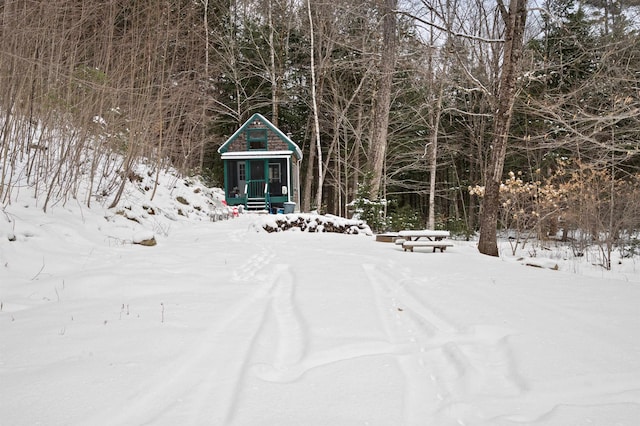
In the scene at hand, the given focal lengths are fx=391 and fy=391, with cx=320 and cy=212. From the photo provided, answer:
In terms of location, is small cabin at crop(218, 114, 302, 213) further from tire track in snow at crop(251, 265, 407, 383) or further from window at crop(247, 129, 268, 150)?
tire track in snow at crop(251, 265, 407, 383)

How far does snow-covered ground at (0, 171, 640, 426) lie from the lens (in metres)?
1.83

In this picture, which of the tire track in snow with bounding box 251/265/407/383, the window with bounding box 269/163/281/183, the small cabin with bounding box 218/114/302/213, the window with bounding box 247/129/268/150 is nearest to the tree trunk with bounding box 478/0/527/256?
the tire track in snow with bounding box 251/265/407/383

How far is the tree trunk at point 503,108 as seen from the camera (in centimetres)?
750

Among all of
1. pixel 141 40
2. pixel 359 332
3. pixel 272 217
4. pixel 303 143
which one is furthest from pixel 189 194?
pixel 303 143

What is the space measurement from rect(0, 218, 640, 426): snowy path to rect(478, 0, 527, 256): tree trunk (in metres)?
A: 3.30

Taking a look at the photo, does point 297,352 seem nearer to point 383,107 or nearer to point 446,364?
point 446,364

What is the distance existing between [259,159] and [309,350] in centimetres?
1696

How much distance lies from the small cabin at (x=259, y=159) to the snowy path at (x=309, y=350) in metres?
13.8

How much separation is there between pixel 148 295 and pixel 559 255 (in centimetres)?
959

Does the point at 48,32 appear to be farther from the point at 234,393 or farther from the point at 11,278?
the point at 234,393

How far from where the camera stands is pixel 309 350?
8.31 ft

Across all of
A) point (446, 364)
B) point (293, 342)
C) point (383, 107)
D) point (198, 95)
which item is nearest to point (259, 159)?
point (383, 107)

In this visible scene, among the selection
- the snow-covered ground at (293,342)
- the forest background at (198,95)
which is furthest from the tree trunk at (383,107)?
the snow-covered ground at (293,342)

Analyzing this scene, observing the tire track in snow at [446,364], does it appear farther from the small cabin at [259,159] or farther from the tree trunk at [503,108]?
the small cabin at [259,159]
